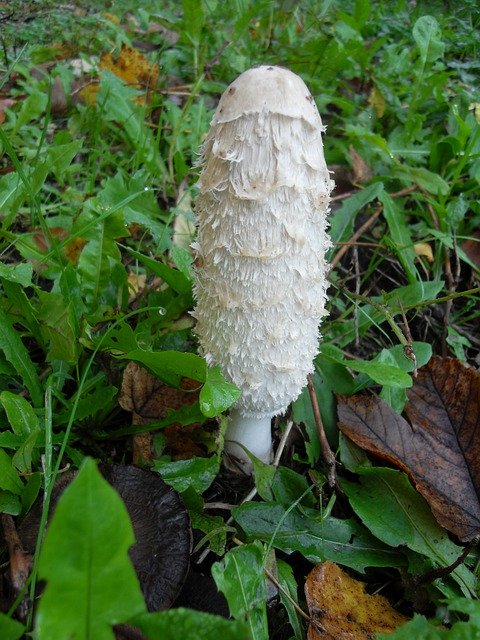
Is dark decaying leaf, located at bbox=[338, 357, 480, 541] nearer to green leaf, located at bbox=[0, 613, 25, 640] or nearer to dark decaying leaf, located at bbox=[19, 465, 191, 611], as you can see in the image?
dark decaying leaf, located at bbox=[19, 465, 191, 611]

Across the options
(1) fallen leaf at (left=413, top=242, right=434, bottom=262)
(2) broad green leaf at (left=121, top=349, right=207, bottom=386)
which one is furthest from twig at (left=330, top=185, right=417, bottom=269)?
(2) broad green leaf at (left=121, top=349, right=207, bottom=386)

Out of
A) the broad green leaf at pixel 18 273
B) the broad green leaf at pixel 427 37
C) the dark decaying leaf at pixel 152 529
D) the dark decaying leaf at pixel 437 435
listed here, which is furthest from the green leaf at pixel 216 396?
the broad green leaf at pixel 427 37

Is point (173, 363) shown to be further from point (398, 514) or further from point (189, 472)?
point (398, 514)

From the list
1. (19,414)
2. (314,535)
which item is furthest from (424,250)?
(19,414)

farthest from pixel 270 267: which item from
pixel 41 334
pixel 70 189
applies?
pixel 70 189

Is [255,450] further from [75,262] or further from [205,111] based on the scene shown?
[205,111]

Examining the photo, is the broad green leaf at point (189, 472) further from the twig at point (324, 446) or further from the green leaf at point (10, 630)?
the green leaf at point (10, 630)
